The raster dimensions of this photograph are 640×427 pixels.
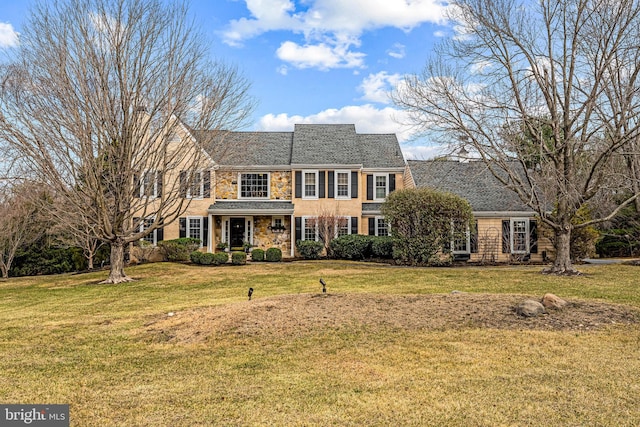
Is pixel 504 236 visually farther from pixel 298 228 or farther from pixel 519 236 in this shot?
pixel 298 228

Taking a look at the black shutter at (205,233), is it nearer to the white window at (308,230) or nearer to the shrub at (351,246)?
the white window at (308,230)

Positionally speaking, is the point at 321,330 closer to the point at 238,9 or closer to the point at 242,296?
the point at 242,296

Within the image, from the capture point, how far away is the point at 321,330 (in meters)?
7.30

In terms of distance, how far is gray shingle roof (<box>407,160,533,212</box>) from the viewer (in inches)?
907

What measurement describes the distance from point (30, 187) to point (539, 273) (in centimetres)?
1875

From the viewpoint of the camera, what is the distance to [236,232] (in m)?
25.5

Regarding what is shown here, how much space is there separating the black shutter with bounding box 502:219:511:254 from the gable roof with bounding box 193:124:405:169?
20.6 feet

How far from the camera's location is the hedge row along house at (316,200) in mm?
22812

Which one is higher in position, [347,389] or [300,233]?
[300,233]

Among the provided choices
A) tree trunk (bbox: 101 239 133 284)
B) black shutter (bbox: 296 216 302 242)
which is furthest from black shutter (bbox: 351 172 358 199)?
tree trunk (bbox: 101 239 133 284)

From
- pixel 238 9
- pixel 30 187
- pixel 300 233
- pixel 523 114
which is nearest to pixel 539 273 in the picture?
pixel 523 114

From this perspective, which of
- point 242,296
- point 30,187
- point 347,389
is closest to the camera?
point 347,389

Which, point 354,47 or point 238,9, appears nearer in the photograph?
point 238,9

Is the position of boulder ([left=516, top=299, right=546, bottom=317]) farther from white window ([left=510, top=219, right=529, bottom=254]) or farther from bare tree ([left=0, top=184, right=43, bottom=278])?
bare tree ([left=0, top=184, right=43, bottom=278])
